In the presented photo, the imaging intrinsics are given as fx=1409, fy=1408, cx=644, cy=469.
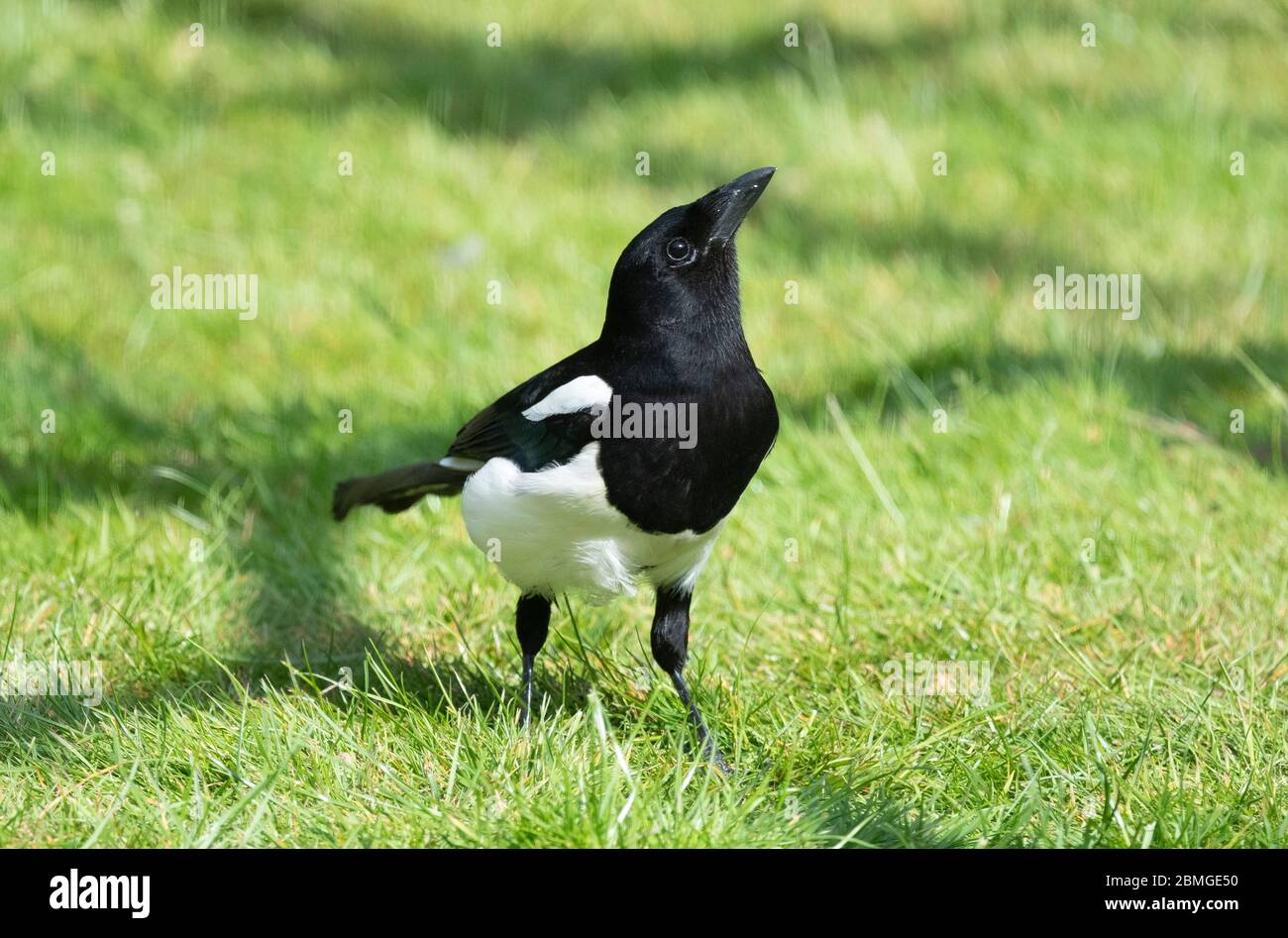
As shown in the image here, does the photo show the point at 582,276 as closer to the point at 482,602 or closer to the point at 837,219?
the point at 837,219

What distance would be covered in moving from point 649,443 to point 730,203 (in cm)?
50

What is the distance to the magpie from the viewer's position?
251cm

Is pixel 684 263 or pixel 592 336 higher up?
pixel 684 263

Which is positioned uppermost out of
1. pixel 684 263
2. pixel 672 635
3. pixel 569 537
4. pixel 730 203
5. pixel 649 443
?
pixel 730 203

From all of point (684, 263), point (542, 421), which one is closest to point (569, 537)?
point (542, 421)

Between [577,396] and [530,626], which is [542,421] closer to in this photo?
[577,396]

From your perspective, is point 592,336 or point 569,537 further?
point 592,336

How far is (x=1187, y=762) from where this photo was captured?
102 inches

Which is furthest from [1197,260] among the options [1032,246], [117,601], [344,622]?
[117,601]

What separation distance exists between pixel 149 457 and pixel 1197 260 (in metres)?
3.74

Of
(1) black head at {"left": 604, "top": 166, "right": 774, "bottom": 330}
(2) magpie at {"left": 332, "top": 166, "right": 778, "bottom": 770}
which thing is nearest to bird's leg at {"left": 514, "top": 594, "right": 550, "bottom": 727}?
(2) magpie at {"left": 332, "top": 166, "right": 778, "bottom": 770}

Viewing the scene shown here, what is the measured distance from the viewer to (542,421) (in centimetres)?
266

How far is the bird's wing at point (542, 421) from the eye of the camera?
2570mm

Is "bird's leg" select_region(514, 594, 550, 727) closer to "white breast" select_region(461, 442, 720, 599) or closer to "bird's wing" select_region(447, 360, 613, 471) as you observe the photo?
"white breast" select_region(461, 442, 720, 599)
